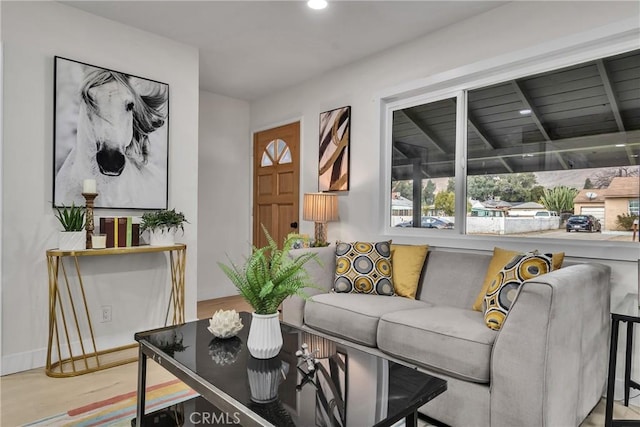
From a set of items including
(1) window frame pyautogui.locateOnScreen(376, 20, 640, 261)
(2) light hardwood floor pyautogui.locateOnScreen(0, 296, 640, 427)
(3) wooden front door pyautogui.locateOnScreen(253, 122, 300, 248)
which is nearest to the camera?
(2) light hardwood floor pyautogui.locateOnScreen(0, 296, 640, 427)

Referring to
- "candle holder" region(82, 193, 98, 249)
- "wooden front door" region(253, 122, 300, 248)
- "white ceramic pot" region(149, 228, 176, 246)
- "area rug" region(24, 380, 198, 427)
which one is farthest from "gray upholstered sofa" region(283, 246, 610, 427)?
"wooden front door" region(253, 122, 300, 248)

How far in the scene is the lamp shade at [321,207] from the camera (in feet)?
11.7

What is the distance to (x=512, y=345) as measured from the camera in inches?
65.1

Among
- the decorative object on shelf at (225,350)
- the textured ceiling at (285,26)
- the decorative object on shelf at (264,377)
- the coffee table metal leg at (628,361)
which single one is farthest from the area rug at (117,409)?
the textured ceiling at (285,26)

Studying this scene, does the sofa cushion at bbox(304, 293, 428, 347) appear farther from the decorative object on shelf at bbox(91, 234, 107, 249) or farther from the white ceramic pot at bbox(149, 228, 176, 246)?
the decorative object on shelf at bbox(91, 234, 107, 249)

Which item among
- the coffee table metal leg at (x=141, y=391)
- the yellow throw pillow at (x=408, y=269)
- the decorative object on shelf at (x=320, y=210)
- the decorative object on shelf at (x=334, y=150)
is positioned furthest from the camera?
the decorative object on shelf at (x=334, y=150)

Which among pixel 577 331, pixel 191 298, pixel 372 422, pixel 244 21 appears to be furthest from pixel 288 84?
pixel 372 422

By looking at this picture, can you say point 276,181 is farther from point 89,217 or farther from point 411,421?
point 411,421

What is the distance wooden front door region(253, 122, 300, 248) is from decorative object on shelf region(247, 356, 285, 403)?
292cm

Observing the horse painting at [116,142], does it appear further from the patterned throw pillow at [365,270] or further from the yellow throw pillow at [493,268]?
the yellow throw pillow at [493,268]

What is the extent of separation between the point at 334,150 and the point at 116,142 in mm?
1890

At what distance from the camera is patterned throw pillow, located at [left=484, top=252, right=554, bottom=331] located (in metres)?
1.94

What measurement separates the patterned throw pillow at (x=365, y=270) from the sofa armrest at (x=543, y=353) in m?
1.11

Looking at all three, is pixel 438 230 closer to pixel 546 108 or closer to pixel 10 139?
pixel 546 108
